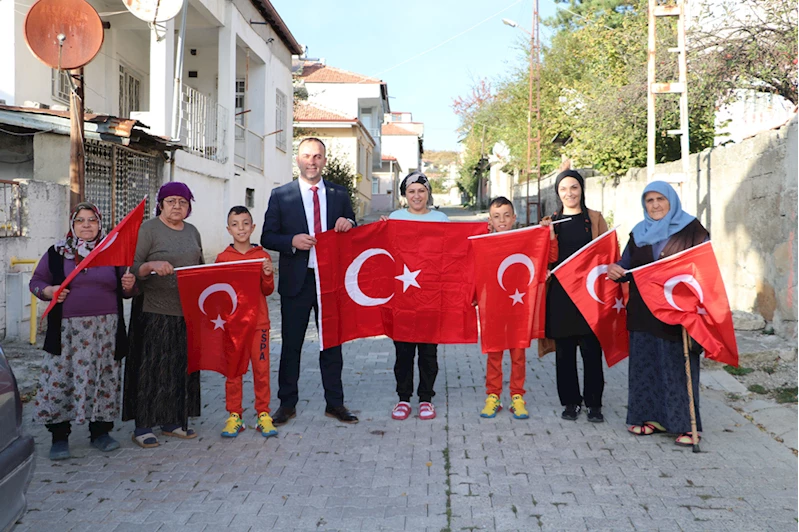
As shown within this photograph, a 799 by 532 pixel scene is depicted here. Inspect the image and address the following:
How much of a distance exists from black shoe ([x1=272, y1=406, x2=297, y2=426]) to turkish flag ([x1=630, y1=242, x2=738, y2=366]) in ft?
9.72

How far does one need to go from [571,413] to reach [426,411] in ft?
3.90

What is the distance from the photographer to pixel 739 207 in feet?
30.2

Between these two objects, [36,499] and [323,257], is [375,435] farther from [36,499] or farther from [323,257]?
[36,499]

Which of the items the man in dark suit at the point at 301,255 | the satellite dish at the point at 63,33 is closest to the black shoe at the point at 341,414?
the man in dark suit at the point at 301,255

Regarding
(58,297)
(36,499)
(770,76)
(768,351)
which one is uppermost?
(770,76)

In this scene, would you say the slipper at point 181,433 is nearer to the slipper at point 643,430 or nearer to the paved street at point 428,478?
the paved street at point 428,478

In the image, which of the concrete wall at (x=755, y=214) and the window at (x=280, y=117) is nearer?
the concrete wall at (x=755, y=214)

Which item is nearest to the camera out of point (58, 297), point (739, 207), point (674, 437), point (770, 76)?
point (58, 297)

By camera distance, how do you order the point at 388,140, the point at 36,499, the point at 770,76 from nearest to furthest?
the point at 36,499 → the point at 770,76 → the point at 388,140

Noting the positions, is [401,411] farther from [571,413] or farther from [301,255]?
[301,255]

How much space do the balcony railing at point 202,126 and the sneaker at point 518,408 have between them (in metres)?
10.2

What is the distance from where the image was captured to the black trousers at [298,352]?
19.7ft

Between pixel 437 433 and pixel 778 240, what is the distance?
15.8 ft

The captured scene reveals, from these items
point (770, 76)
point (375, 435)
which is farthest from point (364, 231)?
point (770, 76)
